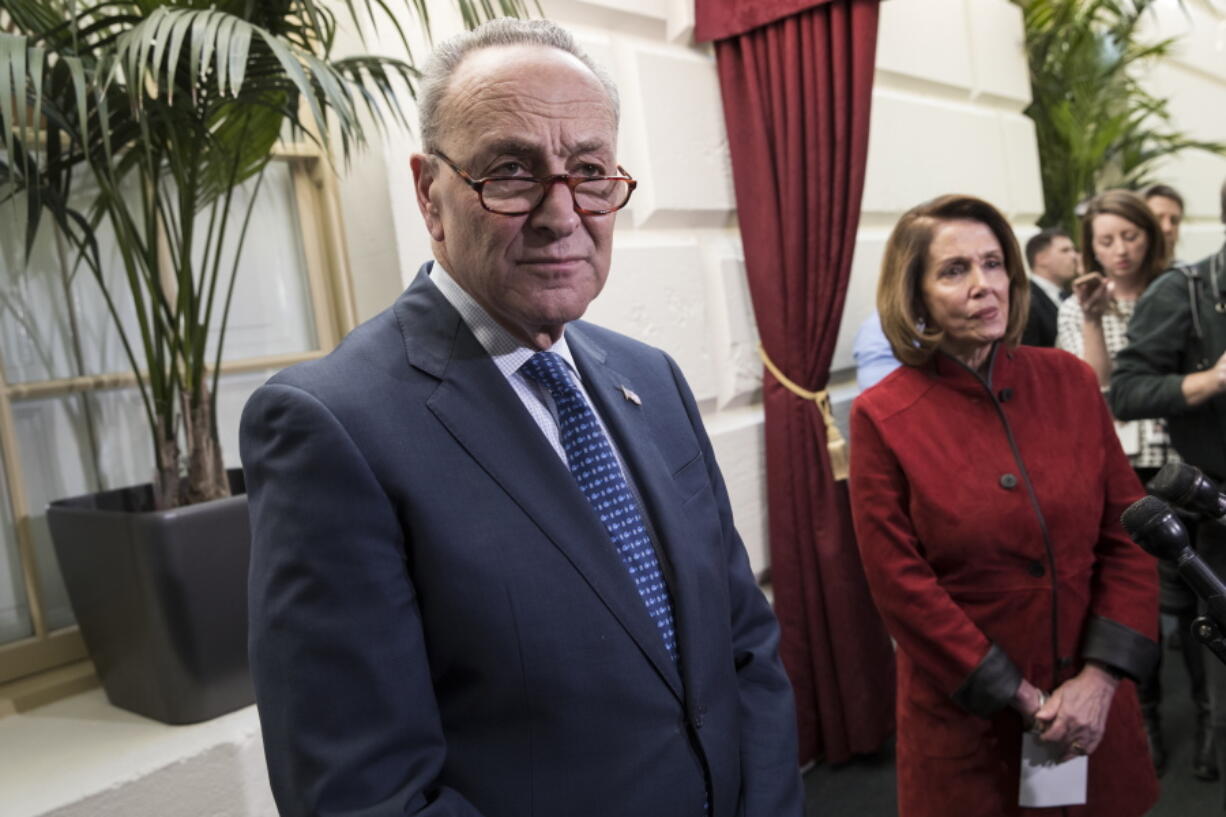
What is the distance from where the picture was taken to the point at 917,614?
1.83 meters

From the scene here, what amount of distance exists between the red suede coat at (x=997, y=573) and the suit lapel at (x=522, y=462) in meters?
0.88

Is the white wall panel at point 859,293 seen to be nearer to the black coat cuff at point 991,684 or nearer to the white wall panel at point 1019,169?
the white wall panel at point 1019,169

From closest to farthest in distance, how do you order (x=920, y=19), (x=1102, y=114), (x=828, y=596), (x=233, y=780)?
(x=233, y=780), (x=828, y=596), (x=920, y=19), (x=1102, y=114)

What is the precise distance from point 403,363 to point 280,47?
0.71 metres

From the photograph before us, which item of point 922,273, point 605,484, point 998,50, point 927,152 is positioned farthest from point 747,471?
point 998,50

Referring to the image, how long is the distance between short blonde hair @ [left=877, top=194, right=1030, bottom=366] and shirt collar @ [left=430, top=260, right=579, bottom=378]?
1043 millimetres

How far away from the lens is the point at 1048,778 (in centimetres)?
177

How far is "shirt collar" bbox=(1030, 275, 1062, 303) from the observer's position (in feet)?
13.2

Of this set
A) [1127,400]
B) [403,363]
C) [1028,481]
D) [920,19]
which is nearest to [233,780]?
[403,363]

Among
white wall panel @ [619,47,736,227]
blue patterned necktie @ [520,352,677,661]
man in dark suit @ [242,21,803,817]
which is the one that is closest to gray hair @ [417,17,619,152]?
man in dark suit @ [242,21,803,817]

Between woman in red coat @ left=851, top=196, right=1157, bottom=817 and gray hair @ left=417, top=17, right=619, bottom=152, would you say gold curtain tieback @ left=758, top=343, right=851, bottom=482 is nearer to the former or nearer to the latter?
woman in red coat @ left=851, top=196, right=1157, bottom=817

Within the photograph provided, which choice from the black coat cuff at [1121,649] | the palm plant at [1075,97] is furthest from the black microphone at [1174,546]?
the palm plant at [1075,97]

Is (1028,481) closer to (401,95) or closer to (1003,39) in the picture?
(401,95)

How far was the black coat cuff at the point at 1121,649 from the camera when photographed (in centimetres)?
178
